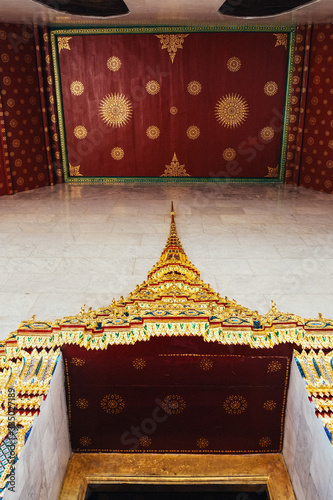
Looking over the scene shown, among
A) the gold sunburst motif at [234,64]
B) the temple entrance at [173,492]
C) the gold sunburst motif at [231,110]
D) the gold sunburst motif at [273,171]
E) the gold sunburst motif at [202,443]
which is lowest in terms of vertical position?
the temple entrance at [173,492]

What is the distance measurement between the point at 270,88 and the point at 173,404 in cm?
629

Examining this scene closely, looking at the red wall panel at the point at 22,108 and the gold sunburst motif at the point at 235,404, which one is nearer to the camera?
the gold sunburst motif at the point at 235,404

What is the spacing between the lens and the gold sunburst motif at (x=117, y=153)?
798 centimetres

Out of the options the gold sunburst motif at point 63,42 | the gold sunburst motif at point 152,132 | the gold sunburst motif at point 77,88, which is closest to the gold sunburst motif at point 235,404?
the gold sunburst motif at point 152,132

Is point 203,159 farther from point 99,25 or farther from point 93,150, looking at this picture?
point 99,25

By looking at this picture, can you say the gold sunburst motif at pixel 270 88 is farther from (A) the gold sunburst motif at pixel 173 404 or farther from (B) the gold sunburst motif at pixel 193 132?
(A) the gold sunburst motif at pixel 173 404

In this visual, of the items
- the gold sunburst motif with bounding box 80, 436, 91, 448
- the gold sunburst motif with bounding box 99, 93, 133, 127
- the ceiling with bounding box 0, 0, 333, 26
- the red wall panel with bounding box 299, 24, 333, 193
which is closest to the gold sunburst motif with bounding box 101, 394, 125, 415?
the gold sunburst motif with bounding box 80, 436, 91, 448

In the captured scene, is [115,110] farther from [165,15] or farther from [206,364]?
[206,364]

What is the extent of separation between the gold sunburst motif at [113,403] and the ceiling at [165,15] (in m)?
4.69

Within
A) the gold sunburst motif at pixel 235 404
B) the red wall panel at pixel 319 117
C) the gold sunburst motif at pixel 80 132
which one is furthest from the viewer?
the gold sunburst motif at pixel 80 132

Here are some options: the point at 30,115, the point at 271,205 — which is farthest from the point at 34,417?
the point at 30,115

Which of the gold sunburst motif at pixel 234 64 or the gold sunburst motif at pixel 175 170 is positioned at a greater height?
the gold sunburst motif at pixel 234 64

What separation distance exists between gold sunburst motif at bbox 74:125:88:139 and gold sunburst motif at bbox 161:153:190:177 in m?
1.54

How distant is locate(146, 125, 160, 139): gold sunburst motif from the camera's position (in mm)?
7824
